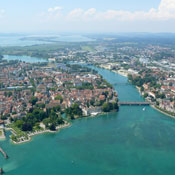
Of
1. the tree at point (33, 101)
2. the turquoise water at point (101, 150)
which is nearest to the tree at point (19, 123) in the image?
the turquoise water at point (101, 150)

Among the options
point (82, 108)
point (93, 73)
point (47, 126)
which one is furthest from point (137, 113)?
point (93, 73)

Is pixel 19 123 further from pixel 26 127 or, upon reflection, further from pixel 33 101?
pixel 33 101

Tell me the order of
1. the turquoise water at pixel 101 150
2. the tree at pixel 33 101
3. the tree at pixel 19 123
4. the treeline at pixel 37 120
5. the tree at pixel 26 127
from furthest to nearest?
the tree at pixel 33 101 → the tree at pixel 19 123 → the treeline at pixel 37 120 → the tree at pixel 26 127 → the turquoise water at pixel 101 150

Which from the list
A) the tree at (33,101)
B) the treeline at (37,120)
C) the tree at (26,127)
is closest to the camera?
the tree at (26,127)

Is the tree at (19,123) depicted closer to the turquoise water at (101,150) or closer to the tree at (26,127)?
the tree at (26,127)

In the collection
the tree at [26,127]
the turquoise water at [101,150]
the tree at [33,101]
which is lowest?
the turquoise water at [101,150]

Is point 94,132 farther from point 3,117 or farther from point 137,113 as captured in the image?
point 3,117

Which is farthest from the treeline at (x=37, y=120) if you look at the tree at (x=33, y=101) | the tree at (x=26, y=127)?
the tree at (x=33, y=101)

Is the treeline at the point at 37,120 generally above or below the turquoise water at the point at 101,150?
above

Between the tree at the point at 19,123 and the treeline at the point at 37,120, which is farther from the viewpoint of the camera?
the tree at the point at 19,123
